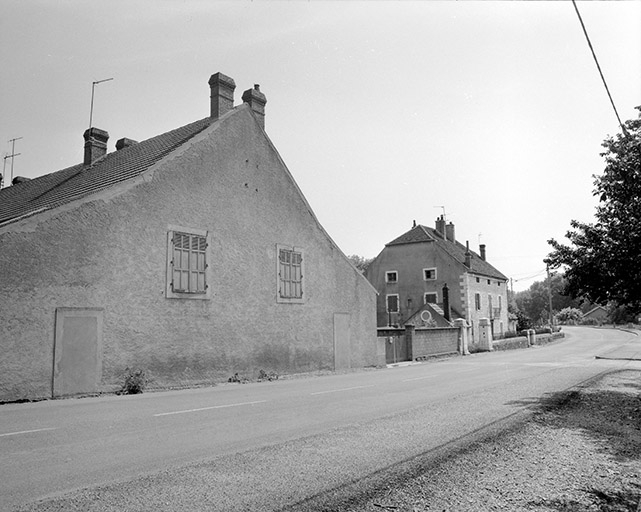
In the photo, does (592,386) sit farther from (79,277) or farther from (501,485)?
(79,277)

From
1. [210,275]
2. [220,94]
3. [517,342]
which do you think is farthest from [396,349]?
[517,342]

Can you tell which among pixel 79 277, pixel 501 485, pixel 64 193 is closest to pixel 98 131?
pixel 64 193

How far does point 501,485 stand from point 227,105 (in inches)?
691

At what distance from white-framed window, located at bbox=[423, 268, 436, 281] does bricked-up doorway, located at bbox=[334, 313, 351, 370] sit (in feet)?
88.3

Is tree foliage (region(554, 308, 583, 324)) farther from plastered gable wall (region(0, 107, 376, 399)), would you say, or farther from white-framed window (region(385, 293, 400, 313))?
plastered gable wall (region(0, 107, 376, 399))

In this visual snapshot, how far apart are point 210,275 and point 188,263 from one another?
3.04ft

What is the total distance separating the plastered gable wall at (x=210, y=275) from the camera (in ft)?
41.5

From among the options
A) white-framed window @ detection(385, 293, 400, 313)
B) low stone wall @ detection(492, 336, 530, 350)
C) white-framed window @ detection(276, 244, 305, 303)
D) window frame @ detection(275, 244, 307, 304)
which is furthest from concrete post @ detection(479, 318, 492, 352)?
white-framed window @ detection(276, 244, 305, 303)

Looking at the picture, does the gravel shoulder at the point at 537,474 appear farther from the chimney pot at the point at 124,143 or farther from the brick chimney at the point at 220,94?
the chimney pot at the point at 124,143

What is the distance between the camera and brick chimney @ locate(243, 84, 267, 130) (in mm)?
21484

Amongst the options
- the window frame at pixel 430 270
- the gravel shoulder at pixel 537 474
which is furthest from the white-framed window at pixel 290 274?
the window frame at pixel 430 270

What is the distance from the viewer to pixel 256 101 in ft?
70.8

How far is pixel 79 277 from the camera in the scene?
13.5 metres

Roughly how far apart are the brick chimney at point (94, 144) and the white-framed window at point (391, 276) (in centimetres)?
3240
